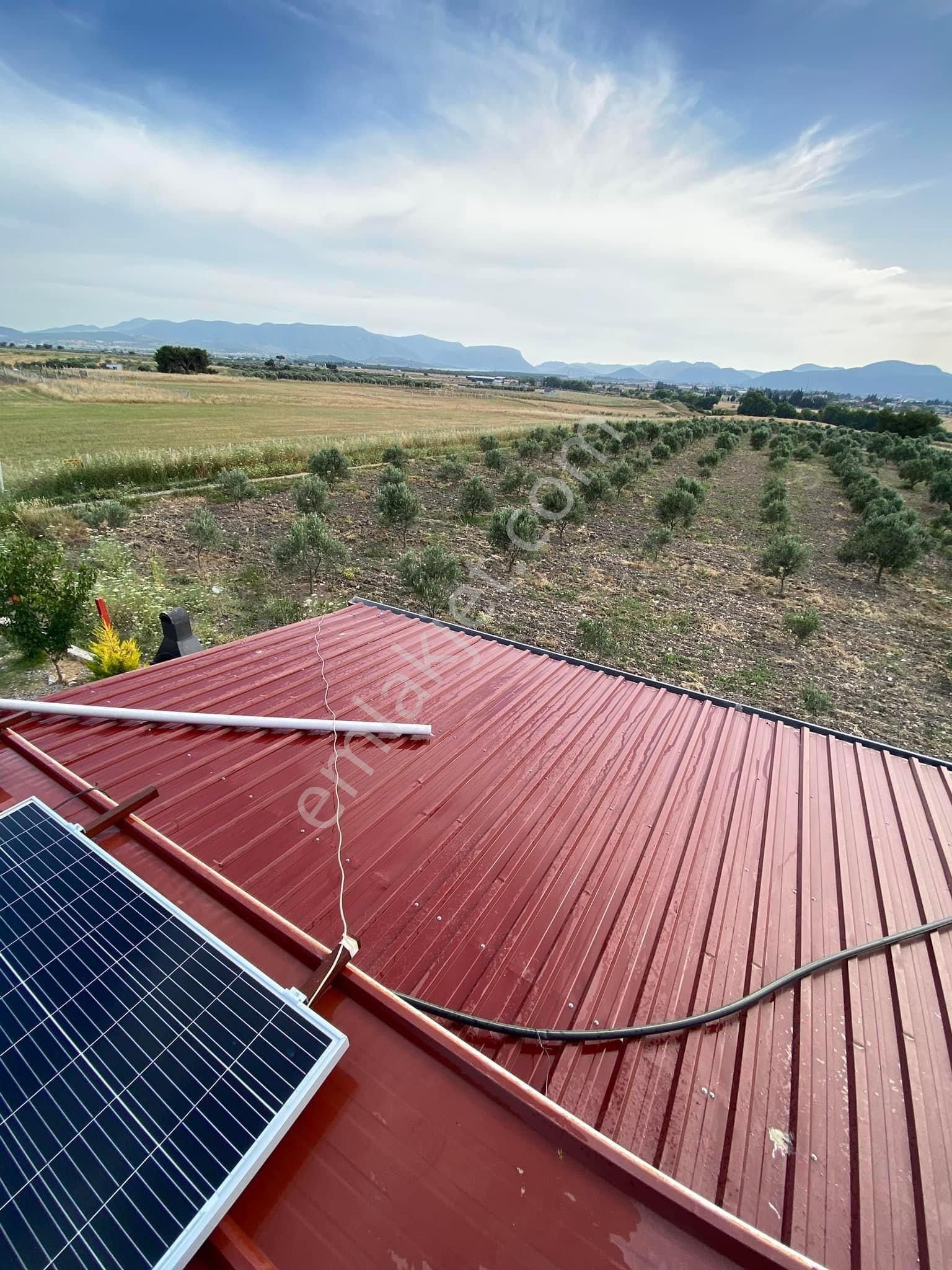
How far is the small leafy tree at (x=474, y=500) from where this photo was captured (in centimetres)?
1988

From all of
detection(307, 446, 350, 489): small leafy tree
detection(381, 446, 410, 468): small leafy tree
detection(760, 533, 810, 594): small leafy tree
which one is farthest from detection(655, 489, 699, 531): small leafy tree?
detection(307, 446, 350, 489): small leafy tree

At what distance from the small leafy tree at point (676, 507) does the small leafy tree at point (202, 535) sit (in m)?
16.4

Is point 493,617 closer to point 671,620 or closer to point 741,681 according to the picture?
point 671,620

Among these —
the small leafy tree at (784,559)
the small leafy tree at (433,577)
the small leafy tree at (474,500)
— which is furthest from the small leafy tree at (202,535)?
the small leafy tree at (784,559)

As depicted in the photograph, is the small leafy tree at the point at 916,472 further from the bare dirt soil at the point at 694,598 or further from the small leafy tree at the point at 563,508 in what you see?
the small leafy tree at the point at 563,508

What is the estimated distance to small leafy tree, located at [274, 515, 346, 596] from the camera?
1330 centimetres

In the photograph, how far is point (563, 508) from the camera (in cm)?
2133

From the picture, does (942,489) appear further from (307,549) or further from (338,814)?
(338,814)

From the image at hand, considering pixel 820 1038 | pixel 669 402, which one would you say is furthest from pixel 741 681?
pixel 669 402

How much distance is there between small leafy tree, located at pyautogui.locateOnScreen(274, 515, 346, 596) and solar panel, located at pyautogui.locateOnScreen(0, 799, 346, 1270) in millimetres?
11293

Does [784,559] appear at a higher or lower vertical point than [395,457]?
lower

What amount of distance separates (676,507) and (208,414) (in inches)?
1550

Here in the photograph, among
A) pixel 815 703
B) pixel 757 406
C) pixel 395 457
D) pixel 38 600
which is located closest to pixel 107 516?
pixel 38 600

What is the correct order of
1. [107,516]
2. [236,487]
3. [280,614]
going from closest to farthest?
[280,614] → [107,516] → [236,487]
